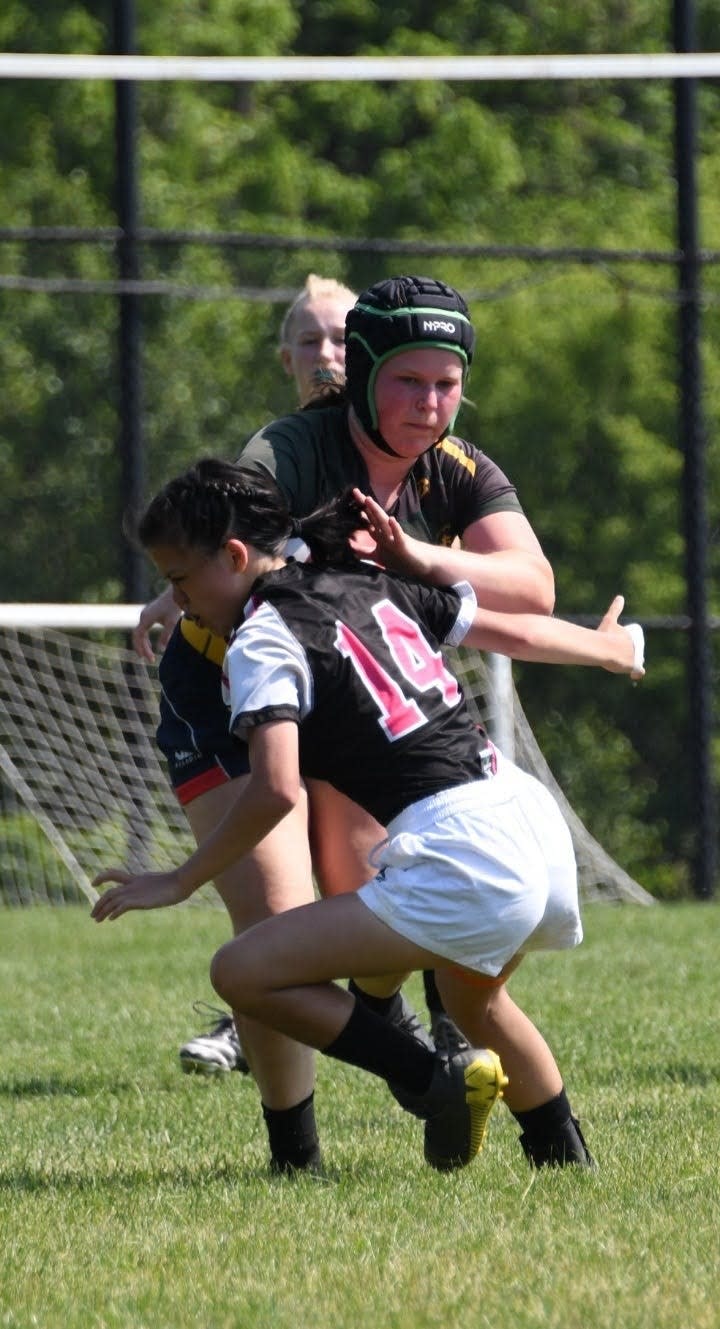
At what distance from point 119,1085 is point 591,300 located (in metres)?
18.4

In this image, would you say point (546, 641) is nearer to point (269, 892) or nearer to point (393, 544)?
point (393, 544)

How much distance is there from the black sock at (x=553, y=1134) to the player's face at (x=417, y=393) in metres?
1.42

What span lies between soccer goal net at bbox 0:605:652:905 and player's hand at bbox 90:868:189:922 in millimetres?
7274

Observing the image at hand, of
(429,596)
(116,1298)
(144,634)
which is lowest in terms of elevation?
(116,1298)

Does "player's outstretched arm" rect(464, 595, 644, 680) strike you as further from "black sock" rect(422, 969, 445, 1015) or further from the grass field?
"black sock" rect(422, 969, 445, 1015)

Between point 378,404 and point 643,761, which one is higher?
point 378,404

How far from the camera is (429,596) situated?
4.20m

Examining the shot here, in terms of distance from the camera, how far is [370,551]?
14.0 ft

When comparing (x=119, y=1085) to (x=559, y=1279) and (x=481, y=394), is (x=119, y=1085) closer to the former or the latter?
(x=559, y=1279)

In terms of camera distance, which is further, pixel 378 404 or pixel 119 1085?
pixel 119 1085

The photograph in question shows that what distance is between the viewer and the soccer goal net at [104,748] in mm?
11539

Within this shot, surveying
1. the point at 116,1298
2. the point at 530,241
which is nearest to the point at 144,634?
the point at 116,1298

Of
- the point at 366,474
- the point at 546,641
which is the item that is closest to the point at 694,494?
the point at 366,474

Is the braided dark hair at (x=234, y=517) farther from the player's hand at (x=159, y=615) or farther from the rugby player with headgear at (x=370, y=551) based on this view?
the player's hand at (x=159, y=615)
